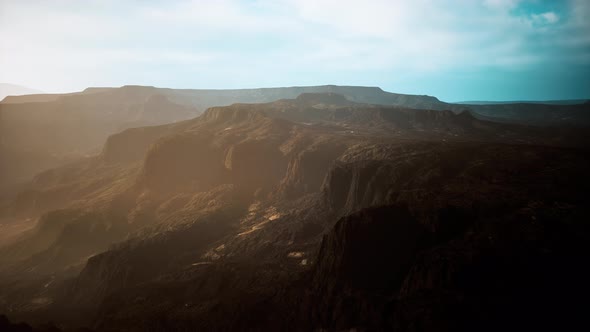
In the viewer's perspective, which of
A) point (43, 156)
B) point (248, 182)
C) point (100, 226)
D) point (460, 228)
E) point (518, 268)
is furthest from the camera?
point (43, 156)

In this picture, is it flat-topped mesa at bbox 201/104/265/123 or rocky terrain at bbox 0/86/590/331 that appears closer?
rocky terrain at bbox 0/86/590/331

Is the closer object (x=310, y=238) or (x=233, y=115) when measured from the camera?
(x=310, y=238)

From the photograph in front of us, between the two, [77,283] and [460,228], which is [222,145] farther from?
[460,228]

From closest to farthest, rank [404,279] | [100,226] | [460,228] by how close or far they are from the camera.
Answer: [404,279] → [460,228] → [100,226]

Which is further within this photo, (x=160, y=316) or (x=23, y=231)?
(x=23, y=231)

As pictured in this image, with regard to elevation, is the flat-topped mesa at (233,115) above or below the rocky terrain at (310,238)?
above

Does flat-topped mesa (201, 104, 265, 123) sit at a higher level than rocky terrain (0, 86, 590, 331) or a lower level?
higher

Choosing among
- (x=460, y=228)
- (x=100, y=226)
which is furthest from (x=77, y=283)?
(x=460, y=228)

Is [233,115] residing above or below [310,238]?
above
